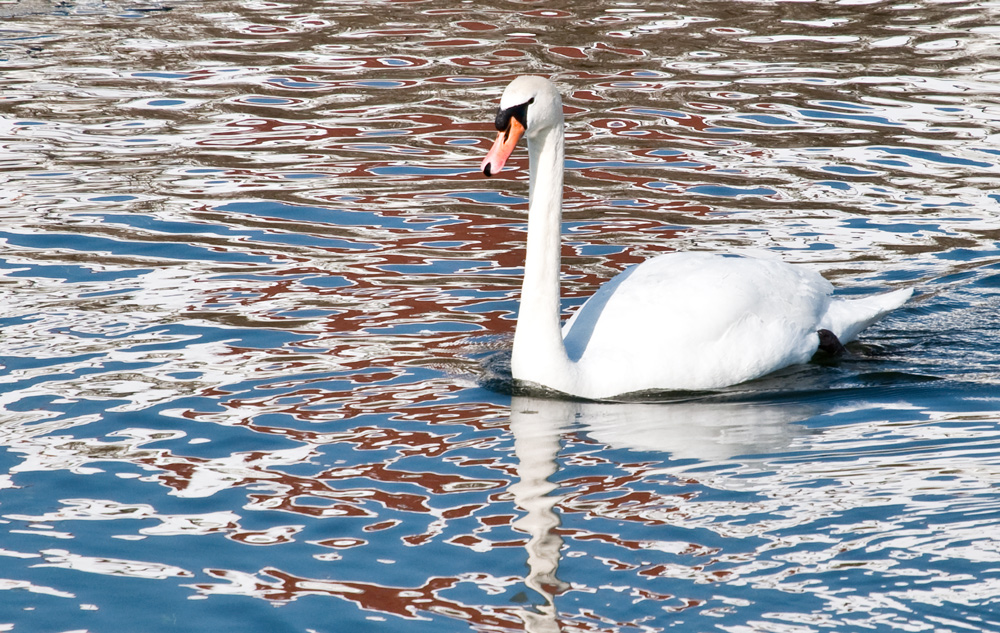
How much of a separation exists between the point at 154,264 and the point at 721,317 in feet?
14.8

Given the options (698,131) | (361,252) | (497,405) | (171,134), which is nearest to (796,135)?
(698,131)

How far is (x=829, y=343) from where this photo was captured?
8188mm

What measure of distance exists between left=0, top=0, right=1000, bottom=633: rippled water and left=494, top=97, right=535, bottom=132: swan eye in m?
1.52

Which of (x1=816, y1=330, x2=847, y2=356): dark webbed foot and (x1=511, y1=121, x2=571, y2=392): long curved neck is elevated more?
(x1=511, y1=121, x2=571, y2=392): long curved neck

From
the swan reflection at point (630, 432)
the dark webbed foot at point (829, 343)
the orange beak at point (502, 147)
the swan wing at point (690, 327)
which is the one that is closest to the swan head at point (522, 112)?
the orange beak at point (502, 147)

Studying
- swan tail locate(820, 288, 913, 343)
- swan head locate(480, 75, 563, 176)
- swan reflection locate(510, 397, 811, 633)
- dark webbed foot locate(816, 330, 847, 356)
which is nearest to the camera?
swan reflection locate(510, 397, 811, 633)

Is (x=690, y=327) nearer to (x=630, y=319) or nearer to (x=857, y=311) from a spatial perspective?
(x=630, y=319)

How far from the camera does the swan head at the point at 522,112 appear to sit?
6.81m

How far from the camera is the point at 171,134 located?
1423 centimetres

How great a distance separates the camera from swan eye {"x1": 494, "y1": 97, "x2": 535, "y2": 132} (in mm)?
6844

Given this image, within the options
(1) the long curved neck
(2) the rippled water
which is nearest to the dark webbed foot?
(2) the rippled water

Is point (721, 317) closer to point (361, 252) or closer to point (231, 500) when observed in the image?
point (231, 500)

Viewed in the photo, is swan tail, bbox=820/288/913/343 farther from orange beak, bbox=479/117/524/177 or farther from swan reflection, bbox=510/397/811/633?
orange beak, bbox=479/117/524/177

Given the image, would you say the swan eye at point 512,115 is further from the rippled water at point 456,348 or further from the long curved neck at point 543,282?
the rippled water at point 456,348
